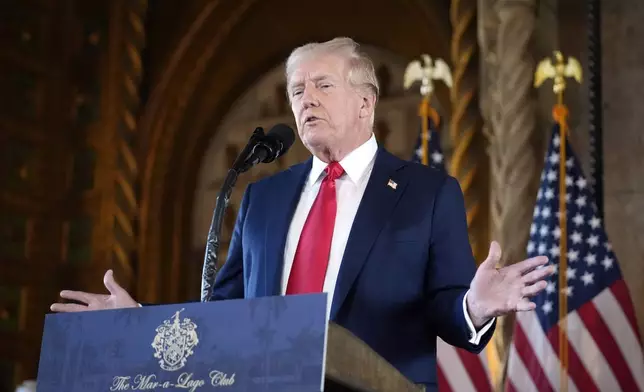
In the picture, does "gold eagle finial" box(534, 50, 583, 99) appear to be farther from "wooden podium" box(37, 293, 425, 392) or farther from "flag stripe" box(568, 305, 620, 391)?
"wooden podium" box(37, 293, 425, 392)

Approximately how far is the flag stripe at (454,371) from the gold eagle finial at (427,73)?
120 centimetres

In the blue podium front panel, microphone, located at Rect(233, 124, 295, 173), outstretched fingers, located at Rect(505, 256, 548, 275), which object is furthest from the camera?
microphone, located at Rect(233, 124, 295, 173)

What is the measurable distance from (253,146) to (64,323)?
598 mm

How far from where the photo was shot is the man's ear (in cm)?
205

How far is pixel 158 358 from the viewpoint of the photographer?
1420 mm

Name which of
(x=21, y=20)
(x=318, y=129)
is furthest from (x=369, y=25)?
(x=318, y=129)

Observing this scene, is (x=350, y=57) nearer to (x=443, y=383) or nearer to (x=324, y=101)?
(x=324, y=101)

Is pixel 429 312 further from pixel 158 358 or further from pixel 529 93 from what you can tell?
pixel 529 93

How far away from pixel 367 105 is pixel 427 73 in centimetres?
239

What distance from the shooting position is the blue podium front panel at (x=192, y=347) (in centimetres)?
133

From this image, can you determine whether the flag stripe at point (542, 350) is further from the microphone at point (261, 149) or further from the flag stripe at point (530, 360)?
the microphone at point (261, 149)

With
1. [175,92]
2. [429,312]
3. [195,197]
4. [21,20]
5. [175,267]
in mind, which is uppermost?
[21,20]

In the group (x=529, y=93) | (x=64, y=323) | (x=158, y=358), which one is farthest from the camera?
(x=529, y=93)

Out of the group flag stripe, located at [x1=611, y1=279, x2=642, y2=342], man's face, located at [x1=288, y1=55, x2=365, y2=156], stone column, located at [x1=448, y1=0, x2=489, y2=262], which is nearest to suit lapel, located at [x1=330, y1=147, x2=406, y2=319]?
man's face, located at [x1=288, y1=55, x2=365, y2=156]
